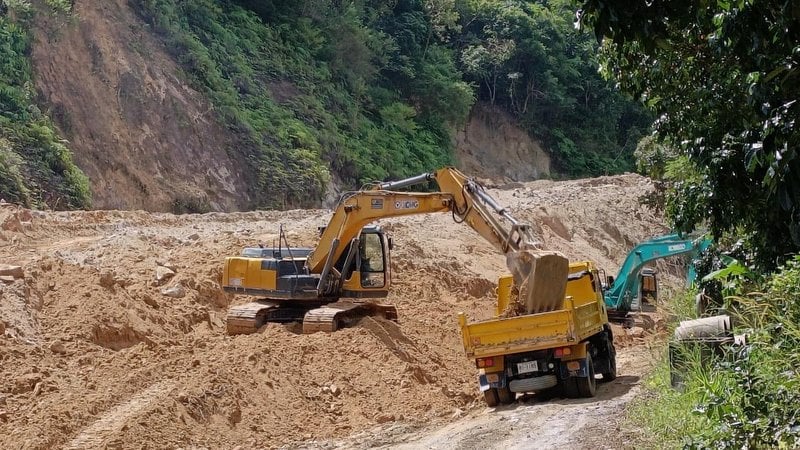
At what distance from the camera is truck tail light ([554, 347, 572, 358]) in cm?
1148

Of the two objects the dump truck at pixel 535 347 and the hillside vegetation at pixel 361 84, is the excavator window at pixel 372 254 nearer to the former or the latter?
the dump truck at pixel 535 347

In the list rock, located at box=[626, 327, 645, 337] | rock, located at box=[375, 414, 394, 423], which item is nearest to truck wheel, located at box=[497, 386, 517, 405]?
rock, located at box=[375, 414, 394, 423]

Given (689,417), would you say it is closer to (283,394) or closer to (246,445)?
(246,445)

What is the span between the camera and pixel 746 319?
7.50m

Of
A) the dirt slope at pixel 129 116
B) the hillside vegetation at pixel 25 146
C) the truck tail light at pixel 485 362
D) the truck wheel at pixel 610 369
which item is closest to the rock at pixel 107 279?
the hillside vegetation at pixel 25 146

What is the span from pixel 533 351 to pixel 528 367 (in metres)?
0.23

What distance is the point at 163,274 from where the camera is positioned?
18.0 metres

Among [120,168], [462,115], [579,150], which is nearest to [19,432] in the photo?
[120,168]

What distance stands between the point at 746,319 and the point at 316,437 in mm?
5919

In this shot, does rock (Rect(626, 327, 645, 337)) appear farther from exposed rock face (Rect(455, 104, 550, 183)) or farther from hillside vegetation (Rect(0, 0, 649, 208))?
exposed rock face (Rect(455, 104, 550, 183))

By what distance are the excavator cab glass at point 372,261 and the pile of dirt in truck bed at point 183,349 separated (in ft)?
2.70

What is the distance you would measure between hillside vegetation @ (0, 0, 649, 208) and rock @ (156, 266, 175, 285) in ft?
18.0

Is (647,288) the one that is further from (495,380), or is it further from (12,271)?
(12,271)

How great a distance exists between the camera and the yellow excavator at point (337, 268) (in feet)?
47.5
